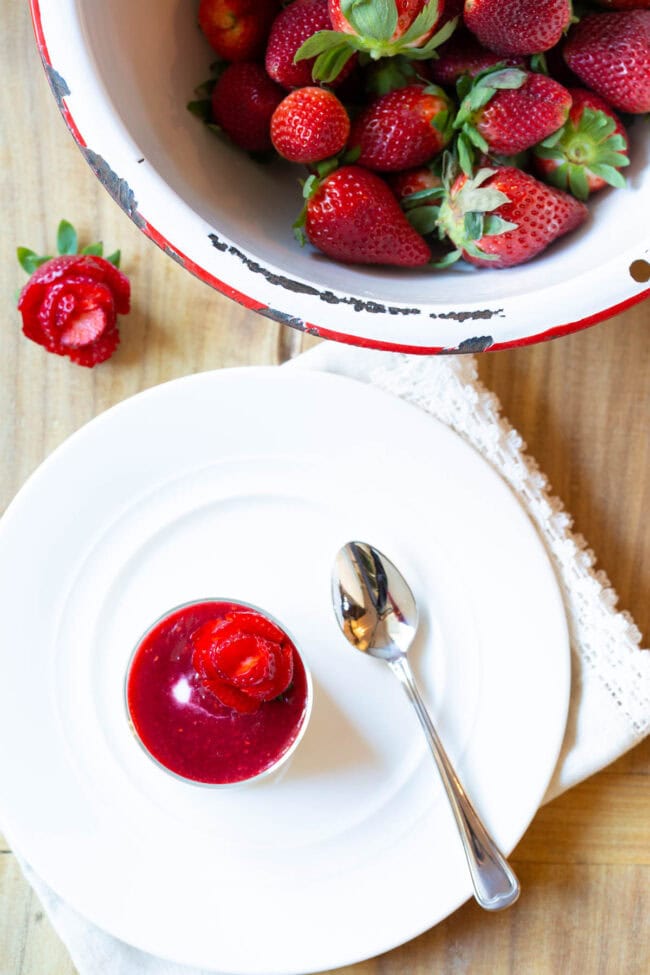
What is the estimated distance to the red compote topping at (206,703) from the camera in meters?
0.86

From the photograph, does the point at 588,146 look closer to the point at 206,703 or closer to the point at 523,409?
the point at 523,409

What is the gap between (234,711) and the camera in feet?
2.85

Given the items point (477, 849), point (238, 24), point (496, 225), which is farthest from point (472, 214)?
point (477, 849)

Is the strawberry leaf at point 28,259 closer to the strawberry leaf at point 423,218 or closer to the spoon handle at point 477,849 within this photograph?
the strawberry leaf at point 423,218

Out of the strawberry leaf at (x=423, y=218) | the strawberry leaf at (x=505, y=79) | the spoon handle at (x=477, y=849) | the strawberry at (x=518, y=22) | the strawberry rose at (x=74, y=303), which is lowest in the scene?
the spoon handle at (x=477, y=849)

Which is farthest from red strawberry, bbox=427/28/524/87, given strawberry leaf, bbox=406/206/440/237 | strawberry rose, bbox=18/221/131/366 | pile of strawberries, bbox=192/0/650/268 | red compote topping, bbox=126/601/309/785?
red compote topping, bbox=126/601/309/785

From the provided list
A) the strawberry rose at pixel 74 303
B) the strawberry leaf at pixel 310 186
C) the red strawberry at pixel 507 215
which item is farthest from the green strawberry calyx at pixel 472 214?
the strawberry rose at pixel 74 303

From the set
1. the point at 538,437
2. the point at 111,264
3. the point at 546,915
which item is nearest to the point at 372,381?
the point at 538,437

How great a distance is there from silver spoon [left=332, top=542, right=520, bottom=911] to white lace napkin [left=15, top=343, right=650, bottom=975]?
3.7 inches

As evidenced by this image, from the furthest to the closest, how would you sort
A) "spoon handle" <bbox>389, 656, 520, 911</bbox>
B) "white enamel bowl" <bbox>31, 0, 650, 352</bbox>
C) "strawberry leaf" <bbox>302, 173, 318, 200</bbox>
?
"spoon handle" <bbox>389, 656, 520, 911</bbox>, "strawberry leaf" <bbox>302, 173, 318, 200</bbox>, "white enamel bowl" <bbox>31, 0, 650, 352</bbox>

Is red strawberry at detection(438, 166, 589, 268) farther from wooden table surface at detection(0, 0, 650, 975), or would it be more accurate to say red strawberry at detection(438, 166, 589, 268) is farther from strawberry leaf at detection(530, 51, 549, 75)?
wooden table surface at detection(0, 0, 650, 975)

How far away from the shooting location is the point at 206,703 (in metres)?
0.87

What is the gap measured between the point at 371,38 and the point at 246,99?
12 centimetres

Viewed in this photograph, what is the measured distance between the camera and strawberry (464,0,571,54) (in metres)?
0.71
